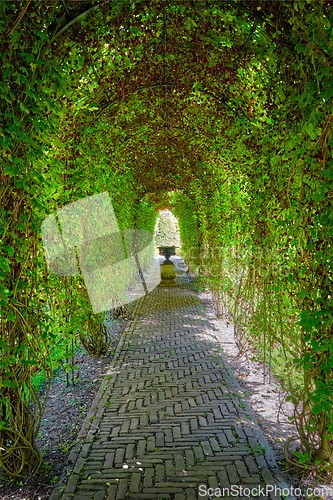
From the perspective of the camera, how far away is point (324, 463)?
7.35 feet

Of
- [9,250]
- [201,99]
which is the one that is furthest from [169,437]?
[201,99]

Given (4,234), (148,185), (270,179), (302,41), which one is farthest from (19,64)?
(148,185)

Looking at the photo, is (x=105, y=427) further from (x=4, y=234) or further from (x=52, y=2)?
(x=52, y=2)

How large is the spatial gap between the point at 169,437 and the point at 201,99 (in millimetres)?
3975

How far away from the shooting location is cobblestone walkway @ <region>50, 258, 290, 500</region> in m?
2.20

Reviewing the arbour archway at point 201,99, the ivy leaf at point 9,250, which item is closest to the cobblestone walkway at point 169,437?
the arbour archway at point 201,99

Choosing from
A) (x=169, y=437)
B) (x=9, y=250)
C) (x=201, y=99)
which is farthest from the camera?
(x=201, y=99)

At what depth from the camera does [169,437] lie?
108 inches

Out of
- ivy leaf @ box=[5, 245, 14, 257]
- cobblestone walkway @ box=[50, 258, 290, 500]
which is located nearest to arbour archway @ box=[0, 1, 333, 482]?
ivy leaf @ box=[5, 245, 14, 257]

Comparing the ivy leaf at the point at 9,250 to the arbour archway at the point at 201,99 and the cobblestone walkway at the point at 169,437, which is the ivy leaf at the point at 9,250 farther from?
the cobblestone walkway at the point at 169,437

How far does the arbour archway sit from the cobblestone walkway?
46 cm

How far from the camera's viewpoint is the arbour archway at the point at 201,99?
1.96 metres

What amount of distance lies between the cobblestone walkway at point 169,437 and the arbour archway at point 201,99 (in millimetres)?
464

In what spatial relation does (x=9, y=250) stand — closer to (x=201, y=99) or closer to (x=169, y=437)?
(x=169, y=437)
